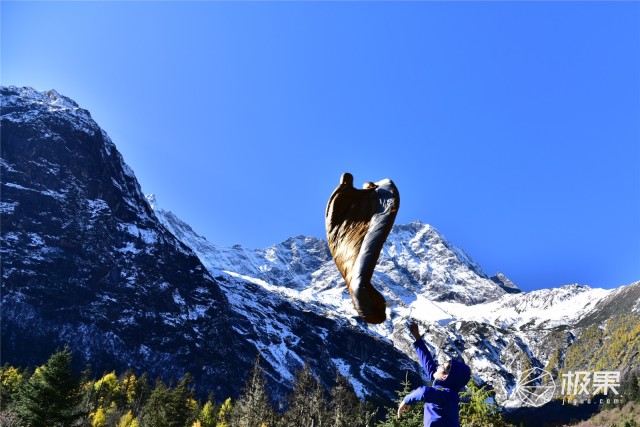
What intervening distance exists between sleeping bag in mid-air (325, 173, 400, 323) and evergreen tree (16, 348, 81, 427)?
93.6 feet

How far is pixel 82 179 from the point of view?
609ft

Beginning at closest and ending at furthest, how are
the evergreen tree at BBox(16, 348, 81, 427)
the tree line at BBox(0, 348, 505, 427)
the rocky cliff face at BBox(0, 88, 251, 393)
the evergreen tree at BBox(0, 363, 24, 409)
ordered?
the tree line at BBox(0, 348, 505, 427) → the evergreen tree at BBox(16, 348, 81, 427) → the evergreen tree at BBox(0, 363, 24, 409) → the rocky cliff face at BBox(0, 88, 251, 393)

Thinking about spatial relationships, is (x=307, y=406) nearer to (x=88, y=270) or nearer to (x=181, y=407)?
(x=181, y=407)

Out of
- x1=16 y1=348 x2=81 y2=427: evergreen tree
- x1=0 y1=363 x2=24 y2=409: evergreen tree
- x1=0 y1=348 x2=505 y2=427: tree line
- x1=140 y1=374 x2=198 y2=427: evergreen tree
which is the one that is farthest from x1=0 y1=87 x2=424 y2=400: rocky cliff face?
x1=16 y1=348 x2=81 y2=427: evergreen tree

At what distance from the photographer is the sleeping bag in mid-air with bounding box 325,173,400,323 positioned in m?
3.53

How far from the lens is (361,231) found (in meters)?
3.95

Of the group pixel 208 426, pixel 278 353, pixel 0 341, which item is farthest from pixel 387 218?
pixel 278 353

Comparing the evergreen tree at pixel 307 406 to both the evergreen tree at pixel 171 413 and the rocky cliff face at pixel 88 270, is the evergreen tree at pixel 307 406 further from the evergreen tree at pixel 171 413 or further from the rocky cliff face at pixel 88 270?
the rocky cliff face at pixel 88 270

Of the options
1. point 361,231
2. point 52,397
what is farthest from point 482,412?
point 52,397

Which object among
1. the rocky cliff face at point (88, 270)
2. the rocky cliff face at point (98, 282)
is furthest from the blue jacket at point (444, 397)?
the rocky cliff face at point (88, 270)

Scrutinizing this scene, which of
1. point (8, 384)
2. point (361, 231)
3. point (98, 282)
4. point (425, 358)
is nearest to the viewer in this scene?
point (361, 231)

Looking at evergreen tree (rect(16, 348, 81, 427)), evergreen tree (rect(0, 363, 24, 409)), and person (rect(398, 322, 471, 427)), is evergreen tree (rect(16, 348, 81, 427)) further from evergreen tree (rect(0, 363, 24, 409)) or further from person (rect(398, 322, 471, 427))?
person (rect(398, 322, 471, 427))

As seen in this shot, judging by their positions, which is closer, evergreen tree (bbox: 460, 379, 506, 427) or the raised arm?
the raised arm

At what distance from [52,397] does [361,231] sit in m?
29.1
